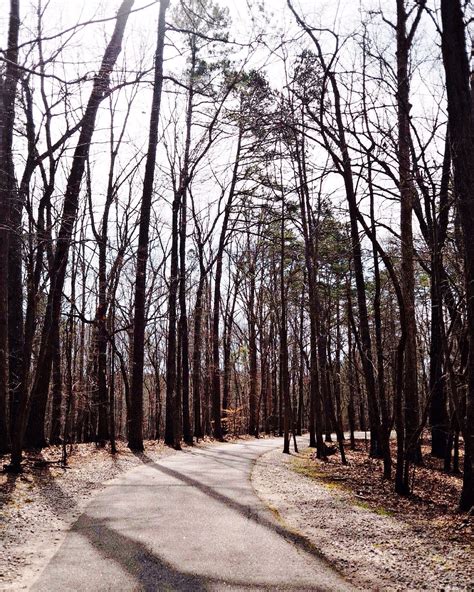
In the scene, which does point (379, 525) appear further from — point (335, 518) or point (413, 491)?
point (413, 491)

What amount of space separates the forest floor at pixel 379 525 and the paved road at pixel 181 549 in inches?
14.6

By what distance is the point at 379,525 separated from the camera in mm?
6801

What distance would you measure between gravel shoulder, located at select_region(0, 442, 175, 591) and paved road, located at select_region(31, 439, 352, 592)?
0.62 ft

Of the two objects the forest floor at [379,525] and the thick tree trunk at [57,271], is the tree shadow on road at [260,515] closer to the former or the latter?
the forest floor at [379,525]

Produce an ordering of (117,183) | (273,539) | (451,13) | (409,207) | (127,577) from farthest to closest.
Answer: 1. (117,183)
2. (409,207)
3. (451,13)
4. (273,539)
5. (127,577)

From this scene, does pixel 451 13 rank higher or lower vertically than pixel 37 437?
higher

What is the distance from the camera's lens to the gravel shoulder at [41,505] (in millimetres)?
4895

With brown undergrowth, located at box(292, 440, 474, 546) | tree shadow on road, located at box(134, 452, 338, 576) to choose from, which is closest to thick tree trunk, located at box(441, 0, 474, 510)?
brown undergrowth, located at box(292, 440, 474, 546)

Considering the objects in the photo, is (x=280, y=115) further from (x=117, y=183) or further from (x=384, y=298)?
(x=384, y=298)

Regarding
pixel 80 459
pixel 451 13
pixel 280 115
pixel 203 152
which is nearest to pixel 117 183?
pixel 203 152

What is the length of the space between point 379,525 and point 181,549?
9.42 ft

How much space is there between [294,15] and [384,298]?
65.0ft

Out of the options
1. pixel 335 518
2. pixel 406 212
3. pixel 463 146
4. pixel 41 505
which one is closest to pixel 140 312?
pixel 406 212

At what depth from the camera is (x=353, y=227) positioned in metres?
13.2
